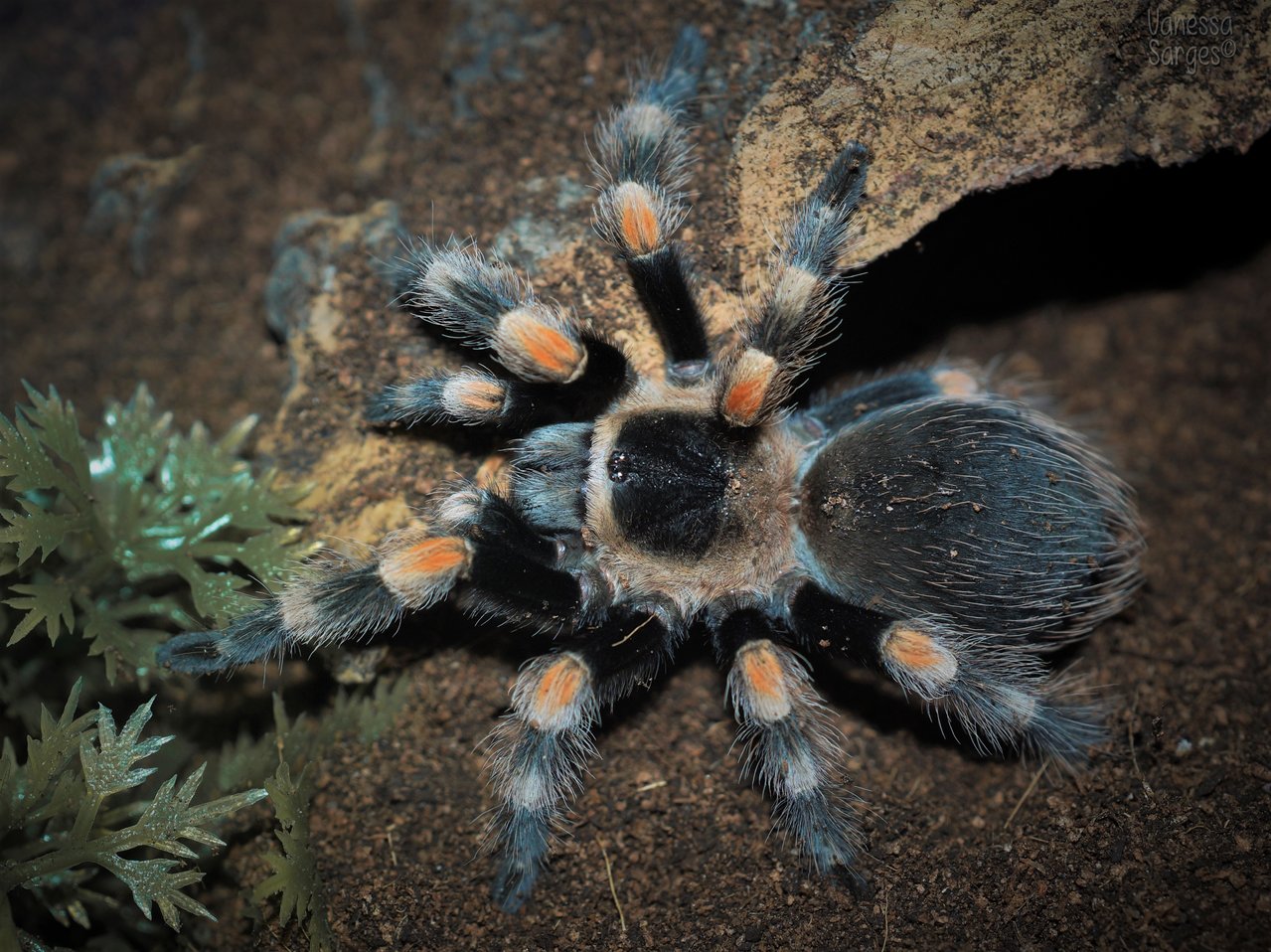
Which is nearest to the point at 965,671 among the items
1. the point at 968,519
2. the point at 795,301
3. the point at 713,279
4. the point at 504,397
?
the point at 968,519

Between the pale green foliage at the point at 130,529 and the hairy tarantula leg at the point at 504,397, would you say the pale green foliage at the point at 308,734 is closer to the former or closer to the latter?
the pale green foliage at the point at 130,529

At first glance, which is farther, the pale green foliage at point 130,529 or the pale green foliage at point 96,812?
the pale green foliage at point 130,529

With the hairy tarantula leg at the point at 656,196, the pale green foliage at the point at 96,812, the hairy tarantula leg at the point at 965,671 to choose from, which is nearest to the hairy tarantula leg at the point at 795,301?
the hairy tarantula leg at the point at 656,196

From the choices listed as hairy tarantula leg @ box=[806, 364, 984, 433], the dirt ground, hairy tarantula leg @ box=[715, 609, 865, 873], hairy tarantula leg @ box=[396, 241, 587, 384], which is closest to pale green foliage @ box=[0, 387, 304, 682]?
the dirt ground

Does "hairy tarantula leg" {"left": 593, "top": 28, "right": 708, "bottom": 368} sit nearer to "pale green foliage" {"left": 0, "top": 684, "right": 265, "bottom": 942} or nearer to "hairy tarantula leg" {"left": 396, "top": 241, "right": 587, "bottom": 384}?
"hairy tarantula leg" {"left": 396, "top": 241, "right": 587, "bottom": 384}

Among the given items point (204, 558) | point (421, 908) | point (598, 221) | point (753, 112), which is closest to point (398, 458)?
point (204, 558)
